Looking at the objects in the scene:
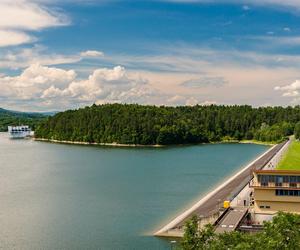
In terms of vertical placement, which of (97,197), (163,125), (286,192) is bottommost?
(97,197)

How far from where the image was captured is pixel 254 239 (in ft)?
63.8

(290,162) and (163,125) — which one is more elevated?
(163,125)

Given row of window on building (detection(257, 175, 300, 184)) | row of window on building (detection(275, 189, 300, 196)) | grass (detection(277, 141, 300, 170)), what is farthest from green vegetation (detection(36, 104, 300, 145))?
row of window on building (detection(275, 189, 300, 196))

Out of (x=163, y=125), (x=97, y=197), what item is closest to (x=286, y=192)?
(x=97, y=197)

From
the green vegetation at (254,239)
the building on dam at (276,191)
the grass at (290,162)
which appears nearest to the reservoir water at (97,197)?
the building on dam at (276,191)

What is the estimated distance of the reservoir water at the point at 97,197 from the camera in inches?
1378

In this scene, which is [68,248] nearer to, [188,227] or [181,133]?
[188,227]

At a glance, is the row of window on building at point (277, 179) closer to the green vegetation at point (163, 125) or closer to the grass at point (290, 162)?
the grass at point (290, 162)

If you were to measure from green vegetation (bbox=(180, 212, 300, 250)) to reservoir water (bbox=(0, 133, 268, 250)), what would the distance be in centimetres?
1227

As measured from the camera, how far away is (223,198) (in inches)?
1868

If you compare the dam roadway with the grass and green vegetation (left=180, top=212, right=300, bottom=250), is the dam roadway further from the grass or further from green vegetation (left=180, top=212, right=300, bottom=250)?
green vegetation (left=180, top=212, right=300, bottom=250)

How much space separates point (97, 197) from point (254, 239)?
3167cm

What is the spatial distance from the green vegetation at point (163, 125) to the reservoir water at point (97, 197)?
4048 centimetres

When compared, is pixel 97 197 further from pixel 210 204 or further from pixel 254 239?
pixel 254 239
